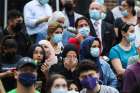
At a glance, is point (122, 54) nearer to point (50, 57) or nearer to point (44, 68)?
point (50, 57)

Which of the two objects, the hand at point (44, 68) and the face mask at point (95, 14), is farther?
the face mask at point (95, 14)

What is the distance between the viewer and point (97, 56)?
30.1ft

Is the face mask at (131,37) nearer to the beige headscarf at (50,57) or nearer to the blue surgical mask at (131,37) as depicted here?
the blue surgical mask at (131,37)

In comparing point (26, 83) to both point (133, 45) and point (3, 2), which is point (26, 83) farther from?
point (3, 2)

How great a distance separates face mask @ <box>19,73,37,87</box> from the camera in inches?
276

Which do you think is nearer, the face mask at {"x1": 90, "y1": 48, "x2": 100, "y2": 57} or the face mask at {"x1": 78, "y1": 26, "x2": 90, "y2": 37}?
the face mask at {"x1": 90, "y1": 48, "x2": 100, "y2": 57}

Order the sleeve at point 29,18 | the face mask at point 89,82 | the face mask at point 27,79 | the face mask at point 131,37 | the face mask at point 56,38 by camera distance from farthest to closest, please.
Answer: the sleeve at point 29,18 < the face mask at point 131,37 < the face mask at point 56,38 < the face mask at point 89,82 < the face mask at point 27,79

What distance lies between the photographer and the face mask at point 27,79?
7012 mm

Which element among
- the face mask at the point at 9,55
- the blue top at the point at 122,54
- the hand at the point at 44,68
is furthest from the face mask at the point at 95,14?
the face mask at the point at 9,55

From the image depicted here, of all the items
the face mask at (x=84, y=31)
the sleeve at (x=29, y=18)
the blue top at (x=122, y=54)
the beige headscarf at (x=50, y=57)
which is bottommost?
the blue top at (x=122, y=54)

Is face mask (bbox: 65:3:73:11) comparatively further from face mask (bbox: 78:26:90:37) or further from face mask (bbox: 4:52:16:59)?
face mask (bbox: 4:52:16:59)

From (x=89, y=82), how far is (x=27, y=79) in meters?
0.87

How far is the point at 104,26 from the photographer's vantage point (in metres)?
11.6

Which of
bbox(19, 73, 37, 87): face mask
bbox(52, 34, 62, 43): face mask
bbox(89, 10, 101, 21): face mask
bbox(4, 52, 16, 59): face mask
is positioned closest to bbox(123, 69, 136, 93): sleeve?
bbox(19, 73, 37, 87): face mask
